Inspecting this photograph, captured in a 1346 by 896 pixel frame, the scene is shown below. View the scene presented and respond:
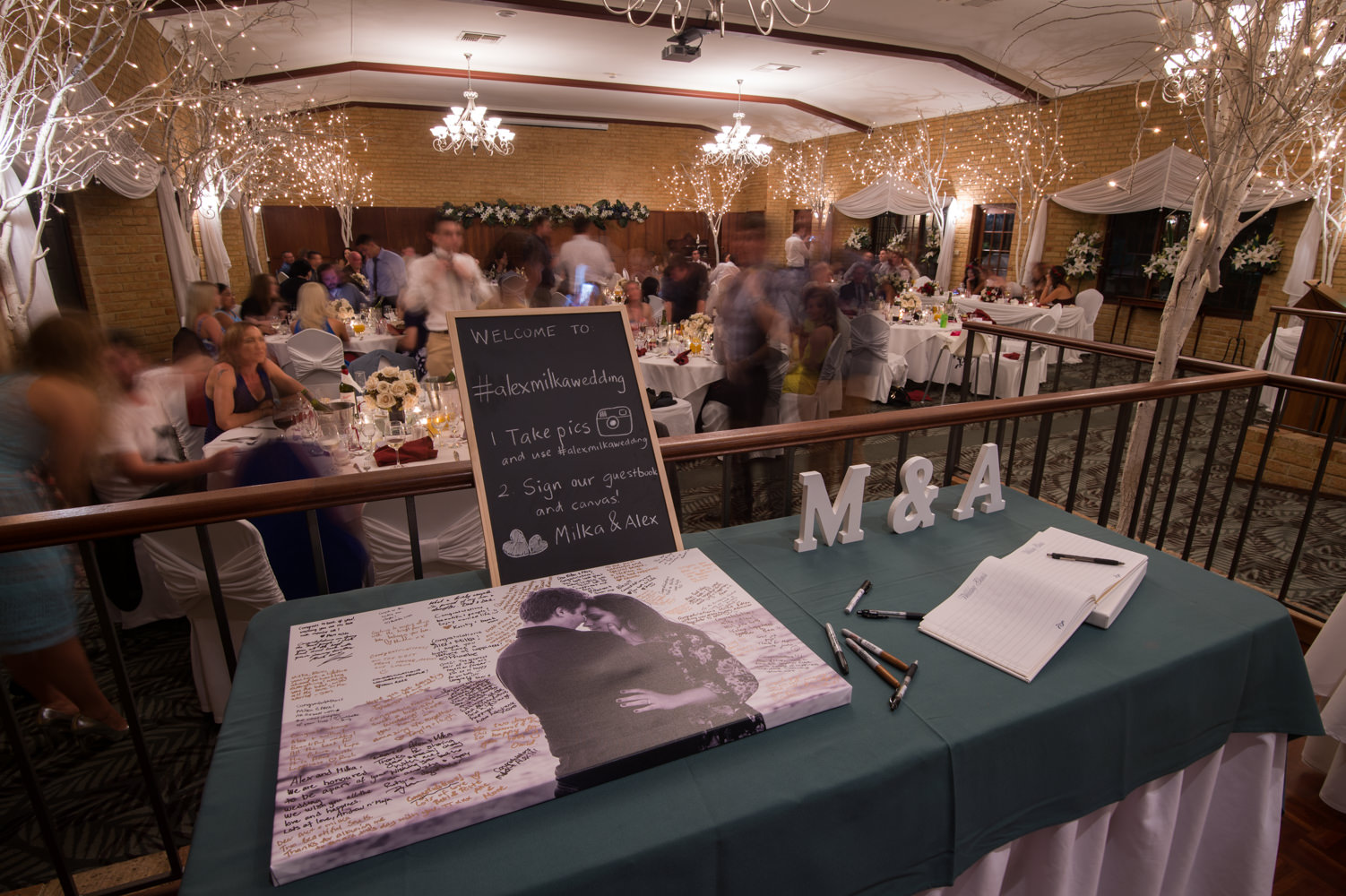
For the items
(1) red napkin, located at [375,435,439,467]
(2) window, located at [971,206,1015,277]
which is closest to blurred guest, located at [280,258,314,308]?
(1) red napkin, located at [375,435,439,467]

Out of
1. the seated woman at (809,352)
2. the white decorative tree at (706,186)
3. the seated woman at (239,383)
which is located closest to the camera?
the seated woman at (239,383)

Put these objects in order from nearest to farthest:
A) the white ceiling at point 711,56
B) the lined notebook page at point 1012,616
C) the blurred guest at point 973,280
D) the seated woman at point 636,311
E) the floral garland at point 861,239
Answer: the lined notebook page at point 1012,616
the seated woman at point 636,311
the white ceiling at point 711,56
the blurred guest at point 973,280
the floral garland at point 861,239

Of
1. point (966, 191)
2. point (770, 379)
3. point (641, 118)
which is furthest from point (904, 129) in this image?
point (770, 379)

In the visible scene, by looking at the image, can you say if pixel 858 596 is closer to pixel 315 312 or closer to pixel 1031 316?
pixel 315 312

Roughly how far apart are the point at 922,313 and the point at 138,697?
7760mm

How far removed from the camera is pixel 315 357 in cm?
578

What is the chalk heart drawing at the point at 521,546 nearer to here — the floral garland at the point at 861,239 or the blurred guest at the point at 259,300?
the blurred guest at the point at 259,300

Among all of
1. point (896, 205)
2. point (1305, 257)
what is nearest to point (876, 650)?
point (1305, 257)

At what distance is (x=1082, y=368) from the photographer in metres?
9.07

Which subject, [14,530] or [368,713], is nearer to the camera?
[368,713]

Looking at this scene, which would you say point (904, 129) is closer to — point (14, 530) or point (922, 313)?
point (922, 313)

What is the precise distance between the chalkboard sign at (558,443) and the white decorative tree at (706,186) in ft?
54.1

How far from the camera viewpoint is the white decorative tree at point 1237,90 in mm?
2498
